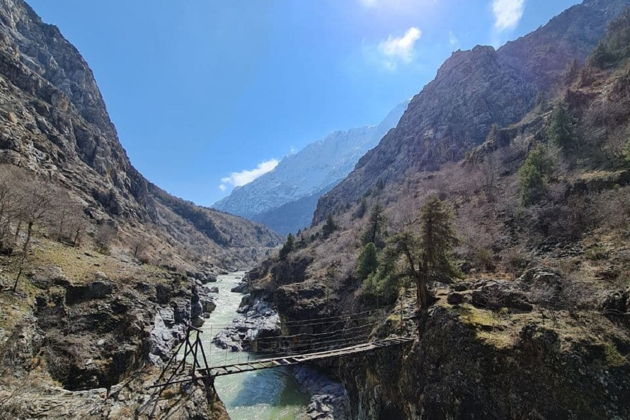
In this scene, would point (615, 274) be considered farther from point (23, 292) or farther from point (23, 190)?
point (23, 190)

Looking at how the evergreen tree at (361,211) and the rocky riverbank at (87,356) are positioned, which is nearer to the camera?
the rocky riverbank at (87,356)

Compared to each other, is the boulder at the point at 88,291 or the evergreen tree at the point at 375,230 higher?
the evergreen tree at the point at 375,230

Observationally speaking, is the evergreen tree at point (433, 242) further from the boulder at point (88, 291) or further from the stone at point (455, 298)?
the boulder at point (88, 291)

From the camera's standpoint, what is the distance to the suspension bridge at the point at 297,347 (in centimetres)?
1633

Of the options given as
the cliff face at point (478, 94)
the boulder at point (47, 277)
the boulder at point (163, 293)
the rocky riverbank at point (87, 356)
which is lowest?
the rocky riverbank at point (87, 356)

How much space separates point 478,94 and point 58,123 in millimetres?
161988

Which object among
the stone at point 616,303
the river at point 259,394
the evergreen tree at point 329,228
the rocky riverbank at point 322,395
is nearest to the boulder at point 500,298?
the stone at point 616,303

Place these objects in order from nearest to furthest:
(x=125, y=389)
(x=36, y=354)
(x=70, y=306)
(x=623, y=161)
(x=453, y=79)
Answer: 1. (x=125, y=389)
2. (x=36, y=354)
3. (x=70, y=306)
4. (x=623, y=161)
5. (x=453, y=79)

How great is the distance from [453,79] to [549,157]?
462ft

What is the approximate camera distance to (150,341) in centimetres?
3081

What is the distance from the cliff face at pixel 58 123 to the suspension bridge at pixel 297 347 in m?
59.9

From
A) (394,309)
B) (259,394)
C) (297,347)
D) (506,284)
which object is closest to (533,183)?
(506,284)

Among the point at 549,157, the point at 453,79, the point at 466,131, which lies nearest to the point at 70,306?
the point at 549,157

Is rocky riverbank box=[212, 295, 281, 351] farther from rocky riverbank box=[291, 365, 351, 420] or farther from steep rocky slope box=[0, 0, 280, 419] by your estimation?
rocky riverbank box=[291, 365, 351, 420]
